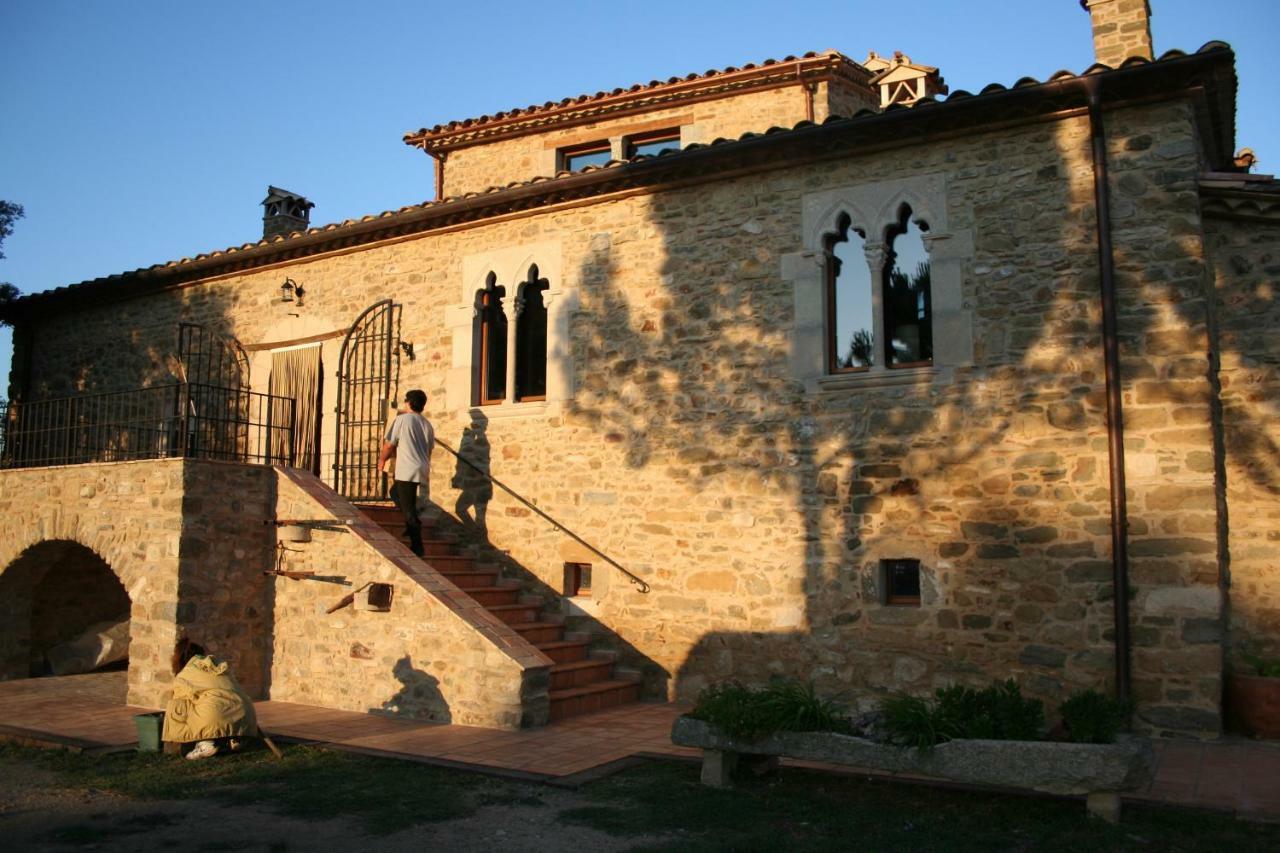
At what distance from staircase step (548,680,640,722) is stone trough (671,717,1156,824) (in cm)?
307

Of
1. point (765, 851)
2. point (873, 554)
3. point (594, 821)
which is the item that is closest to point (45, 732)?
point (594, 821)

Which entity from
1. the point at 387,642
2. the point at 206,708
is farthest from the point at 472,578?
the point at 206,708

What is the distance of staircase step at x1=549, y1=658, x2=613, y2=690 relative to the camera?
942 centimetres

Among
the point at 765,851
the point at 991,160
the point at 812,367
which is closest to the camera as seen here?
the point at 765,851

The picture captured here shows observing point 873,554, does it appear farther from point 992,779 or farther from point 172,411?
point 172,411

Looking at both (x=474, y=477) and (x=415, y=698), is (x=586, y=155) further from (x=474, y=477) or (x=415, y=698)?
(x=415, y=698)

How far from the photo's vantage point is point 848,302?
962cm

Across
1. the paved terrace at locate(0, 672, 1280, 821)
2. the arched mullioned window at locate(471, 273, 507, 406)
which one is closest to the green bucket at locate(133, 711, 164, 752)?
the paved terrace at locate(0, 672, 1280, 821)

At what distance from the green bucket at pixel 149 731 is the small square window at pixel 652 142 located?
32.9 feet

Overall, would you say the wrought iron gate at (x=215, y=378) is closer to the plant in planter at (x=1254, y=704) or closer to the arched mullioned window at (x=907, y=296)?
the arched mullioned window at (x=907, y=296)

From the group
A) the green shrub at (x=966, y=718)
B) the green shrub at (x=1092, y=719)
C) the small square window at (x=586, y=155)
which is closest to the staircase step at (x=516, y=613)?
the green shrub at (x=966, y=718)

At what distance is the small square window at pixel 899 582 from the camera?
8.97 meters

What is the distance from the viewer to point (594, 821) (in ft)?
19.0

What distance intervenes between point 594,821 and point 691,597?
13.8ft
